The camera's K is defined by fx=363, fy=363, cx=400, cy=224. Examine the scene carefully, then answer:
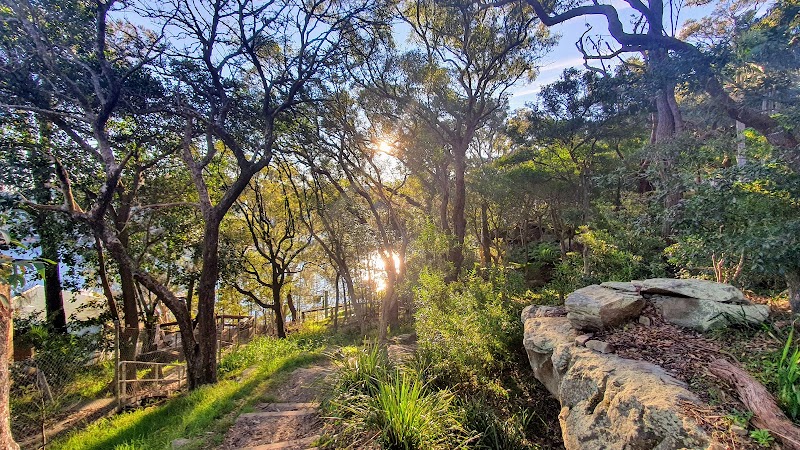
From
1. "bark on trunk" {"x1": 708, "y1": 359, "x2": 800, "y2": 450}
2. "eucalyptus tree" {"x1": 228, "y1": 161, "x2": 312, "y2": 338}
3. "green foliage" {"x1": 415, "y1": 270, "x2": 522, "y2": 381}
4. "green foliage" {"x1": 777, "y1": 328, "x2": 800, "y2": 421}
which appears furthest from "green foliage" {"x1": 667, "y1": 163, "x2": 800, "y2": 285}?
"eucalyptus tree" {"x1": 228, "y1": 161, "x2": 312, "y2": 338}

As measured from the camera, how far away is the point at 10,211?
8.91m

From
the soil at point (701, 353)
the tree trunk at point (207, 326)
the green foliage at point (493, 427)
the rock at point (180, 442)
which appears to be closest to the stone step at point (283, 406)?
the rock at point (180, 442)

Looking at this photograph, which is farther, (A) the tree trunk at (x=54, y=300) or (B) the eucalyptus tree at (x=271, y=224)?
(B) the eucalyptus tree at (x=271, y=224)

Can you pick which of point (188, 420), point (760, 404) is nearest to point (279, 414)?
point (188, 420)

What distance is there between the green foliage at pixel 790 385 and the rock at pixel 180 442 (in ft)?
16.3

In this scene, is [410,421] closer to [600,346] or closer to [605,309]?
[600,346]

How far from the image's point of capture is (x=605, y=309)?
359 cm

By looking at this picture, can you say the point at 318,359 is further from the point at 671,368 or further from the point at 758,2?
the point at 758,2

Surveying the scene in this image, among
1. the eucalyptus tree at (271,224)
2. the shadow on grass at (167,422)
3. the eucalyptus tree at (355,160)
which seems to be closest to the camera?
the shadow on grass at (167,422)

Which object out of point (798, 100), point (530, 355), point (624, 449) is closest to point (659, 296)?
point (530, 355)

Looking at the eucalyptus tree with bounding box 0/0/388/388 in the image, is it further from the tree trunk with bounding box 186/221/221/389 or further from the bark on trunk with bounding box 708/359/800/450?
the bark on trunk with bounding box 708/359/800/450

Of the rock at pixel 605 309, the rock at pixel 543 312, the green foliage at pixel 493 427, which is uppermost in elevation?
the rock at pixel 605 309

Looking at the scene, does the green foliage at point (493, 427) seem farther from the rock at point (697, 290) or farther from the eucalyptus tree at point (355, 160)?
the eucalyptus tree at point (355, 160)

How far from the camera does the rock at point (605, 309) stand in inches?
141
